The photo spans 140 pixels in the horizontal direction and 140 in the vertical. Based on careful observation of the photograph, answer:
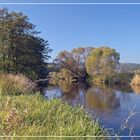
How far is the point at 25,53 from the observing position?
24.8 metres

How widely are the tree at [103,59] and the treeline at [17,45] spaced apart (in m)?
4.87

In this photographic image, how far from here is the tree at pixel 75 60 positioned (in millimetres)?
31003

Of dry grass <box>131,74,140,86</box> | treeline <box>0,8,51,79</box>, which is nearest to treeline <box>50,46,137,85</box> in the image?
dry grass <box>131,74,140,86</box>

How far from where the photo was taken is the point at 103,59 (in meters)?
27.5

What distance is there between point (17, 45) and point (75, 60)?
944cm

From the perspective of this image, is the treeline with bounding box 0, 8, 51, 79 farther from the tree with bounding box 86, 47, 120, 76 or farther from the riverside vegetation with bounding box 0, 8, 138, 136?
the tree with bounding box 86, 47, 120, 76

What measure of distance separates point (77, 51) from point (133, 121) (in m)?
21.4

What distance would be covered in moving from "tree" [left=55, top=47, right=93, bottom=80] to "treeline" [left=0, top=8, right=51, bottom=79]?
595 cm

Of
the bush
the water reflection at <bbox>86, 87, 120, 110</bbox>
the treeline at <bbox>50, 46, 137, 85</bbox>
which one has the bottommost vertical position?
the water reflection at <bbox>86, 87, 120, 110</bbox>

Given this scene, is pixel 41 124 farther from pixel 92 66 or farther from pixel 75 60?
pixel 75 60

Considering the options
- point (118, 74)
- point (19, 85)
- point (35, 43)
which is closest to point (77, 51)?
point (118, 74)

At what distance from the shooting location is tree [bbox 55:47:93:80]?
31003 millimetres

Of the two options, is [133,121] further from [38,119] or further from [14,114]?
[14,114]

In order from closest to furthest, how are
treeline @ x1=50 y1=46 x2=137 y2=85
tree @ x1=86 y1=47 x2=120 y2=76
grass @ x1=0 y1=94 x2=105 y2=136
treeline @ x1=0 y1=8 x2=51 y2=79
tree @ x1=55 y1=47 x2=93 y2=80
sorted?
grass @ x1=0 y1=94 x2=105 y2=136 < treeline @ x1=0 y1=8 x2=51 y2=79 < tree @ x1=86 y1=47 x2=120 y2=76 < treeline @ x1=50 y1=46 x2=137 y2=85 < tree @ x1=55 y1=47 x2=93 y2=80
